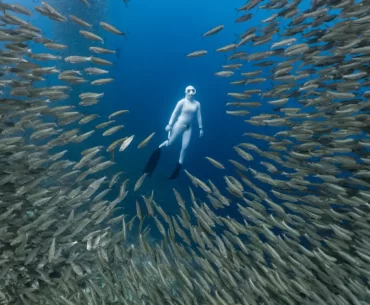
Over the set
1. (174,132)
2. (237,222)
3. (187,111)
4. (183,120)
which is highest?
(187,111)

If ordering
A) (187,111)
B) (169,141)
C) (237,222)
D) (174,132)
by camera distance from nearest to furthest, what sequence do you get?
(237,222), (187,111), (169,141), (174,132)

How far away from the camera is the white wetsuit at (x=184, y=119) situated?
10656 mm

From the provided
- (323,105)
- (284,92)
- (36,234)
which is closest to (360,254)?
(323,105)

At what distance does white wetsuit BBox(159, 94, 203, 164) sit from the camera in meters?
10.7

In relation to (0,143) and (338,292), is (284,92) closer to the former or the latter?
(338,292)

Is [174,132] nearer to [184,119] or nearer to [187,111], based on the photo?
[184,119]

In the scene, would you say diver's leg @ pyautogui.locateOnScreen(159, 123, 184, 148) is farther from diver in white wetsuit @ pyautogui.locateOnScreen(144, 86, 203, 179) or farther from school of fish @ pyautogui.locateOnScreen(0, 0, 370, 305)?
school of fish @ pyautogui.locateOnScreen(0, 0, 370, 305)

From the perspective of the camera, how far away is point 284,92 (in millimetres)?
6750

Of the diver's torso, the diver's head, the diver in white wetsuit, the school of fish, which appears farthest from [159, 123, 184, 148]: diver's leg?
the school of fish

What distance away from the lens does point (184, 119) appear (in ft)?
36.1

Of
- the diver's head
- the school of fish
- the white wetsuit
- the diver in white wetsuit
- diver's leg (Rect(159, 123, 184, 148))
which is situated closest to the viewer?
the school of fish

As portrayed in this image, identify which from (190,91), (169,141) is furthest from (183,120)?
(190,91)

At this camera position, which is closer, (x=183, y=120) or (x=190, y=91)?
(x=190, y=91)

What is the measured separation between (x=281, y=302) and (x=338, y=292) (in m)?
0.88
